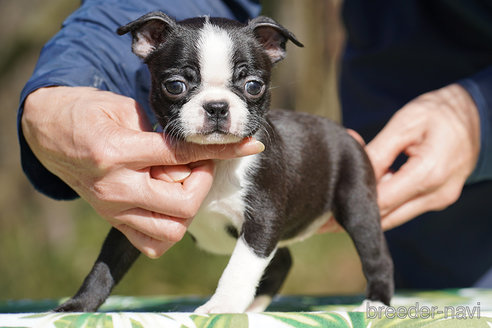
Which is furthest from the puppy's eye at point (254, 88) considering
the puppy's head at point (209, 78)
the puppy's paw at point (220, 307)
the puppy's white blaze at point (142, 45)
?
the puppy's paw at point (220, 307)

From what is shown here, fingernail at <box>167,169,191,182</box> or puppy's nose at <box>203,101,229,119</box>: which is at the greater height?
puppy's nose at <box>203,101,229,119</box>

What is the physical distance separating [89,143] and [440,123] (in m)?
2.02

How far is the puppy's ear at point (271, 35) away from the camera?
243cm

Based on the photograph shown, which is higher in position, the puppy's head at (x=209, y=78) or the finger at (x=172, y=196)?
the puppy's head at (x=209, y=78)

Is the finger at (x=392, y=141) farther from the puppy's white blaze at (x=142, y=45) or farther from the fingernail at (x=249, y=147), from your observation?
the puppy's white blaze at (x=142, y=45)

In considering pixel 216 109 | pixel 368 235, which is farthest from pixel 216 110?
pixel 368 235

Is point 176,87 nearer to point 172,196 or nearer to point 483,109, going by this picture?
point 172,196

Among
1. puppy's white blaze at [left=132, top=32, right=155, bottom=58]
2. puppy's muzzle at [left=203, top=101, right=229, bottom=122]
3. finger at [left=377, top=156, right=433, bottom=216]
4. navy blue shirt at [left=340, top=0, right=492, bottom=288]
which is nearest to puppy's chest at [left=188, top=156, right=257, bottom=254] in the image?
puppy's muzzle at [left=203, top=101, right=229, bottom=122]

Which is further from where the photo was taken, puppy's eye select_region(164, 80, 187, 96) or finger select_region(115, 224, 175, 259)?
finger select_region(115, 224, 175, 259)

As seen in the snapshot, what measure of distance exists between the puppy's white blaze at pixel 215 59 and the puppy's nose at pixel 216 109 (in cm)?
10

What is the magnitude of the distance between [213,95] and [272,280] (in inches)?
54.4

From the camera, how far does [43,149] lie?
8.13ft

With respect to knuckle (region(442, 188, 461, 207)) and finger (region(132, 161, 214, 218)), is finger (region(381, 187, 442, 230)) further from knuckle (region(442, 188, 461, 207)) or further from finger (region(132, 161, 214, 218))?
finger (region(132, 161, 214, 218))

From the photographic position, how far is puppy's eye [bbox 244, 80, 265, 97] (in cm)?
Result: 231
